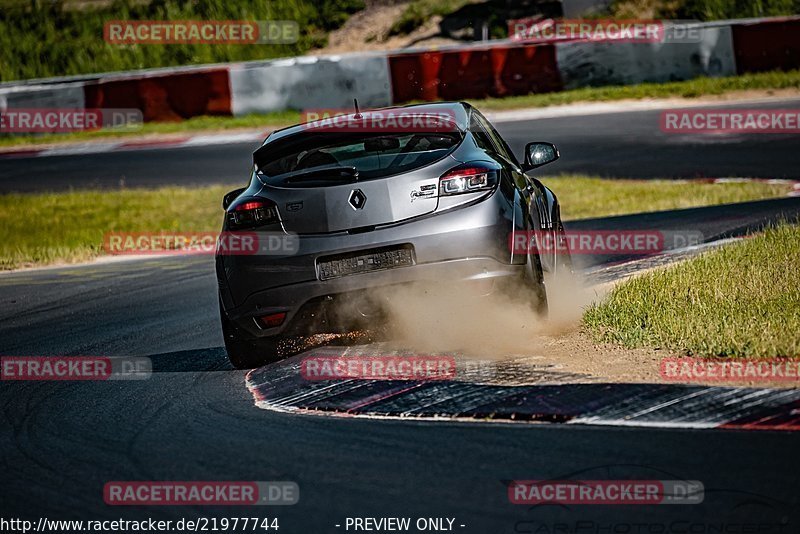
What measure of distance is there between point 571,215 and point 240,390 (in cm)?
1000

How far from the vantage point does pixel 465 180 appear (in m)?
6.91

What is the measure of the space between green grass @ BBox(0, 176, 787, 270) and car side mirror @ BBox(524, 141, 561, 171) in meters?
7.14

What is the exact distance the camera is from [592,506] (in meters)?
4.32

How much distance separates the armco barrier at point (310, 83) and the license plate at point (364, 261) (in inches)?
780

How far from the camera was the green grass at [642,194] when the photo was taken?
15289mm

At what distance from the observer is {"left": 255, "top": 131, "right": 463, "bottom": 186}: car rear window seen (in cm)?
699

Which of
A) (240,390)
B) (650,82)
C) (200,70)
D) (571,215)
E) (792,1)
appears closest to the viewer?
(240,390)

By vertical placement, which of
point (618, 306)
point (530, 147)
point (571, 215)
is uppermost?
point (530, 147)

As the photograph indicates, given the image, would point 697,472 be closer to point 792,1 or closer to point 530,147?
point 530,147

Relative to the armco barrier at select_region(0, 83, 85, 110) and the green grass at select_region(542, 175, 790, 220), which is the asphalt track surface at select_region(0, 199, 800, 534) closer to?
the green grass at select_region(542, 175, 790, 220)

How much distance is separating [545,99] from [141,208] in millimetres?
10231

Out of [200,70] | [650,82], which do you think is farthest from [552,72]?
[200,70]

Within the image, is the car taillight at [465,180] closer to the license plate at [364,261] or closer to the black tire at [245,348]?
the license plate at [364,261]

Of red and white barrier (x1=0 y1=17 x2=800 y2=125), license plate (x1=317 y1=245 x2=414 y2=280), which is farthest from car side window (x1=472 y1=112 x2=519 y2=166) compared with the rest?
red and white barrier (x1=0 y1=17 x2=800 y2=125)
